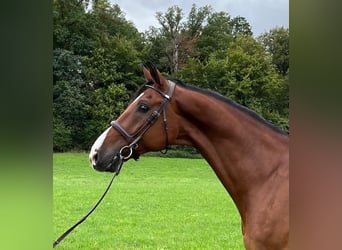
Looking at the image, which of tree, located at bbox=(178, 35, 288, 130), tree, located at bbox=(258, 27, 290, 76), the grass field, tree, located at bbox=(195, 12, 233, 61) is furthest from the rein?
tree, located at bbox=(195, 12, 233, 61)

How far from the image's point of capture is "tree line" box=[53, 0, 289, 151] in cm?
648

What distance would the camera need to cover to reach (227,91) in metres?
6.76

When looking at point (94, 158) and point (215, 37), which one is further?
point (215, 37)

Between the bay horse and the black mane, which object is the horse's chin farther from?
the black mane

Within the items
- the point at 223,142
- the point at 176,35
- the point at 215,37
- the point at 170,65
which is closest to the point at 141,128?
the point at 223,142

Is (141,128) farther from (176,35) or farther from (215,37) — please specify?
(215,37)

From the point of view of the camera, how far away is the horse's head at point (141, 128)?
133 cm

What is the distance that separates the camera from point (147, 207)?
4.46 meters

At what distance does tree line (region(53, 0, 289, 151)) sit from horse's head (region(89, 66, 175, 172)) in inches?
186

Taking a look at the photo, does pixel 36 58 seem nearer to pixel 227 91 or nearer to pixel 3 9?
pixel 3 9

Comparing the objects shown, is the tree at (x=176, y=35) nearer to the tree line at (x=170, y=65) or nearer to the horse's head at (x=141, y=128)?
the tree line at (x=170, y=65)

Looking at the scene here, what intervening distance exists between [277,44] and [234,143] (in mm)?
5889

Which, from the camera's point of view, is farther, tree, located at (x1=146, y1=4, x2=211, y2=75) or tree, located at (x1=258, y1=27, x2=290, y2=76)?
tree, located at (x1=146, y1=4, x2=211, y2=75)

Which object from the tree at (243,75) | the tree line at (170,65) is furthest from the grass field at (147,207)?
the tree at (243,75)
